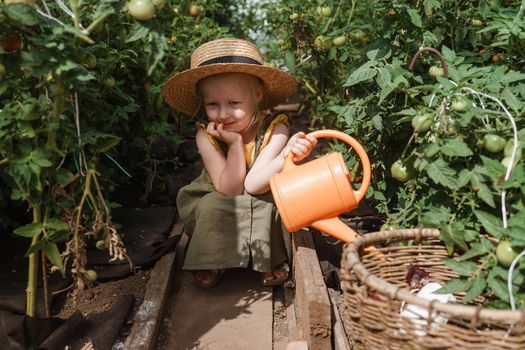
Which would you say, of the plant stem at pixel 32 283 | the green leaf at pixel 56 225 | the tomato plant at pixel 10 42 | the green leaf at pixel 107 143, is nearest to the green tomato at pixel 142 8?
the tomato plant at pixel 10 42

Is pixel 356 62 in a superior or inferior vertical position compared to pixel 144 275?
superior

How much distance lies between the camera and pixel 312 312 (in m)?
2.03

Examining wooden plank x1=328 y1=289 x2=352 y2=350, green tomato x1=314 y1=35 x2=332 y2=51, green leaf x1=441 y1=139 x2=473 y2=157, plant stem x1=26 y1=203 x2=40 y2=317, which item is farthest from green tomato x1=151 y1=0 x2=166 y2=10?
green tomato x1=314 y1=35 x2=332 y2=51

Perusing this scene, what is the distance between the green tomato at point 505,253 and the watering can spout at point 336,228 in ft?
2.09

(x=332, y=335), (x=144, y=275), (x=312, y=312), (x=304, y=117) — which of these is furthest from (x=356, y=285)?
(x=304, y=117)

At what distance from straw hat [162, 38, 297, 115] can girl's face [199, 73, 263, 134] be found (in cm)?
5

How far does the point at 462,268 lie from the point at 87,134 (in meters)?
1.26

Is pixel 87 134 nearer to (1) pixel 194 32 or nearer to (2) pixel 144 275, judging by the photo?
(2) pixel 144 275

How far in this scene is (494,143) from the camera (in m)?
1.80

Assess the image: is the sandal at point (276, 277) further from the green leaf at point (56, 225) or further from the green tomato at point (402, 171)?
the green leaf at point (56, 225)

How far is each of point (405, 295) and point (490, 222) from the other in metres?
0.40

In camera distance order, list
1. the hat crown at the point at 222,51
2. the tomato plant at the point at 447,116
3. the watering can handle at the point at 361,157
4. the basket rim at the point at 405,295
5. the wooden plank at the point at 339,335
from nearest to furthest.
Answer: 1. the basket rim at the point at 405,295
2. the tomato plant at the point at 447,116
3. the wooden plank at the point at 339,335
4. the watering can handle at the point at 361,157
5. the hat crown at the point at 222,51

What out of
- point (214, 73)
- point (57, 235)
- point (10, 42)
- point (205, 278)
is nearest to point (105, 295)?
point (205, 278)

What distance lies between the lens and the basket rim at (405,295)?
1.47 m
